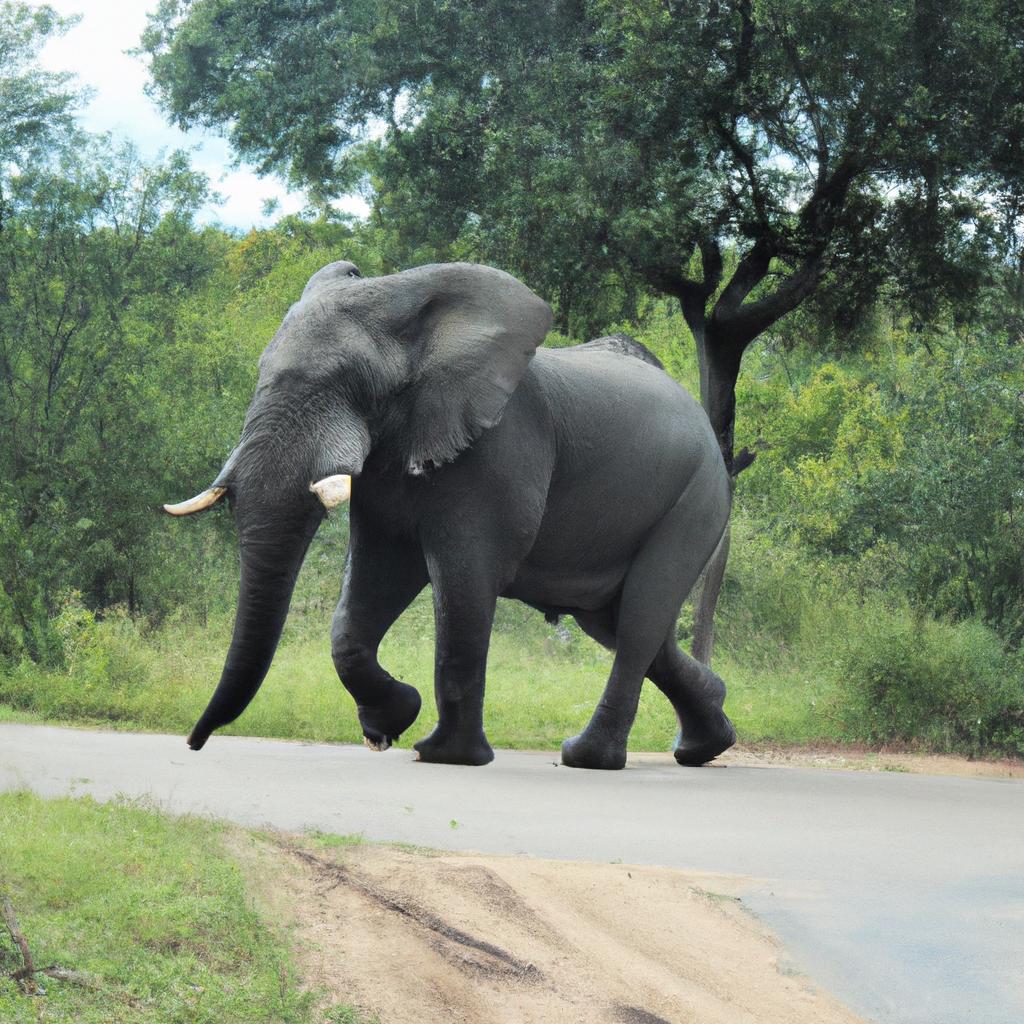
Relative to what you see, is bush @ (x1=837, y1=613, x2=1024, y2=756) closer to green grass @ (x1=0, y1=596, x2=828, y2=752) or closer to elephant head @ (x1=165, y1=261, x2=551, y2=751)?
green grass @ (x1=0, y1=596, x2=828, y2=752)

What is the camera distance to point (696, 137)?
46.7 ft

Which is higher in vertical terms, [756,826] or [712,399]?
[712,399]

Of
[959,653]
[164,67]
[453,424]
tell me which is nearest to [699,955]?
[453,424]

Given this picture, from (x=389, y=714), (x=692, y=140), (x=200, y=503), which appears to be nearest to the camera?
(x=200, y=503)

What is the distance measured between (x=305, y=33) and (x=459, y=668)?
12.2 meters

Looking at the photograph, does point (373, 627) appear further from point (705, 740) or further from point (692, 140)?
point (692, 140)

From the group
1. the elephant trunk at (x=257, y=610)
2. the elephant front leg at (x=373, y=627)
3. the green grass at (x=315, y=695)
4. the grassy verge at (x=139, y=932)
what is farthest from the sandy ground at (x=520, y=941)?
the green grass at (x=315, y=695)

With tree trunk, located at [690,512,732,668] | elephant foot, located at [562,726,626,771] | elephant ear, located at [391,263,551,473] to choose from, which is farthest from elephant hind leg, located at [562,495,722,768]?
tree trunk, located at [690,512,732,668]

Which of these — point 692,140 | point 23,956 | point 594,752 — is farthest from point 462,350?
point 692,140

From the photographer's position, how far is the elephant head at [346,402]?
6.61 metres

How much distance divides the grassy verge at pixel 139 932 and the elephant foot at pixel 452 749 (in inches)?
71.8

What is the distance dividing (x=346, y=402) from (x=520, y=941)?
2.78m

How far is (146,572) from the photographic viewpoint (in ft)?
59.8

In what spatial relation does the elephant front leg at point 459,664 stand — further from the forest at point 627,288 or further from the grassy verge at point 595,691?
the forest at point 627,288
